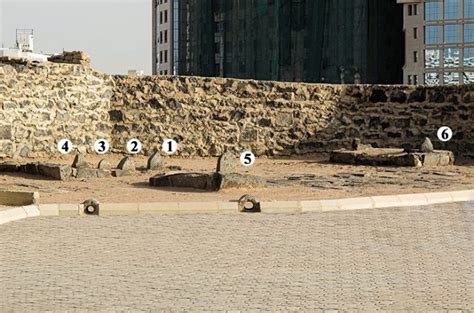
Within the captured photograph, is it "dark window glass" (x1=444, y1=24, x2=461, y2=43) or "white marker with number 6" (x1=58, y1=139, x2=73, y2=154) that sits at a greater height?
"dark window glass" (x1=444, y1=24, x2=461, y2=43)

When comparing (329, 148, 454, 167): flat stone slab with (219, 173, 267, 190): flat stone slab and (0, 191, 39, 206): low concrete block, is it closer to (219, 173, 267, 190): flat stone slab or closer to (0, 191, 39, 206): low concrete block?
(219, 173, 267, 190): flat stone slab

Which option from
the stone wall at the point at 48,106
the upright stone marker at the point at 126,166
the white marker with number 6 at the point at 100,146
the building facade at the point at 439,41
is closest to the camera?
the upright stone marker at the point at 126,166

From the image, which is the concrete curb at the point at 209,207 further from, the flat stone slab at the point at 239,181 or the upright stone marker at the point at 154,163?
the upright stone marker at the point at 154,163

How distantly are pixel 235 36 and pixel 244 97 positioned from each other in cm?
5457

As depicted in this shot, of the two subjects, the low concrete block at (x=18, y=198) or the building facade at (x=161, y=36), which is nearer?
the low concrete block at (x=18, y=198)

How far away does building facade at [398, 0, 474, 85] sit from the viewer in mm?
87250

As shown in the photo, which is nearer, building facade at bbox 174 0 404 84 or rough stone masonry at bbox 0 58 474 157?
rough stone masonry at bbox 0 58 474 157

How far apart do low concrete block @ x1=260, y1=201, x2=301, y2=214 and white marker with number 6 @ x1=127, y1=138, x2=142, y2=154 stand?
7948mm

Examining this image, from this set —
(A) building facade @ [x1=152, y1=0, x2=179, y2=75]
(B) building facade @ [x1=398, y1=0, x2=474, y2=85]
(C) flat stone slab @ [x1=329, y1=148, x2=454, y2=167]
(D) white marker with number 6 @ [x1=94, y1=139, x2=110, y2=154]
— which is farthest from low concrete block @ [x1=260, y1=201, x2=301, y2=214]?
(A) building facade @ [x1=152, y1=0, x2=179, y2=75]

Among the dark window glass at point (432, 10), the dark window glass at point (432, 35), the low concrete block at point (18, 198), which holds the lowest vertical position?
the low concrete block at point (18, 198)

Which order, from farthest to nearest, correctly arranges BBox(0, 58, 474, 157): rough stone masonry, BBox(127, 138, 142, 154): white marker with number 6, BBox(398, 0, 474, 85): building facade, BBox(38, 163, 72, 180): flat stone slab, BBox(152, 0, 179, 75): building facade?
BBox(152, 0, 179, 75): building facade
BBox(398, 0, 474, 85): building facade
BBox(127, 138, 142, 154): white marker with number 6
BBox(0, 58, 474, 157): rough stone masonry
BBox(38, 163, 72, 180): flat stone slab

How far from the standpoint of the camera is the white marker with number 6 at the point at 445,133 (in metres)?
18.8

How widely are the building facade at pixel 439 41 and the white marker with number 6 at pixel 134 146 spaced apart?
70780mm

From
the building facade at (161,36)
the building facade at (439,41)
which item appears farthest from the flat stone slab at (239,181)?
the building facade at (161,36)
